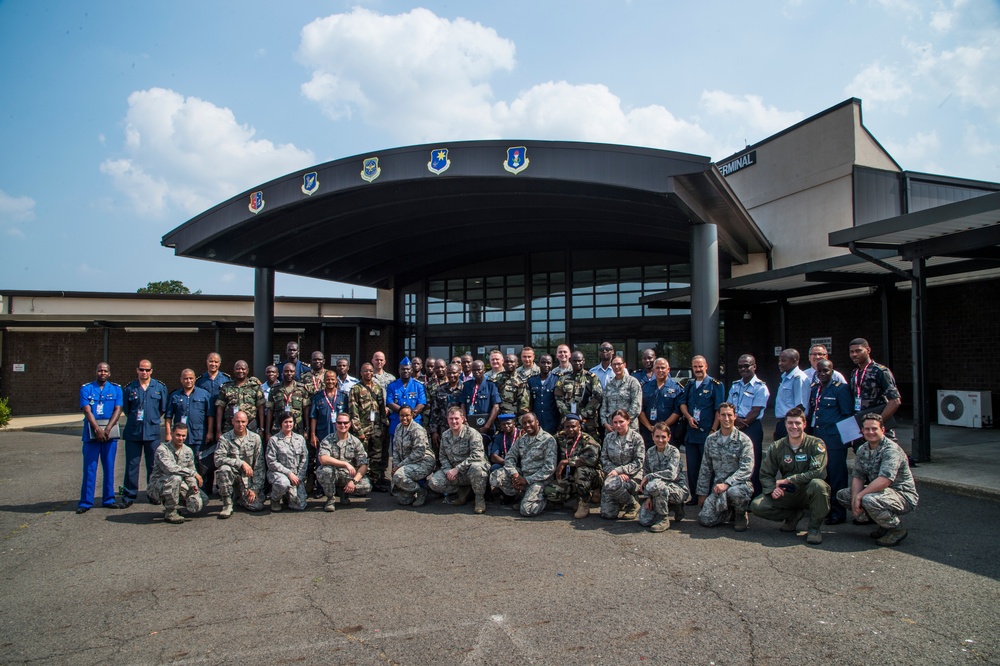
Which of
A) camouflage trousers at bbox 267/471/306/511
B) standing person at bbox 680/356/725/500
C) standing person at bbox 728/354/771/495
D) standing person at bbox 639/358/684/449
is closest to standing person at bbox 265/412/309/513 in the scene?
camouflage trousers at bbox 267/471/306/511

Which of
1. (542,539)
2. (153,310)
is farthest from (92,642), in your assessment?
(153,310)

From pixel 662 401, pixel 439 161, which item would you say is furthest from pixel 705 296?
pixel 439 161

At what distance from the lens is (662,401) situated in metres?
7.59

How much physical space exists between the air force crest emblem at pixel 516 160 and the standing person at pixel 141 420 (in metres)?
6.27

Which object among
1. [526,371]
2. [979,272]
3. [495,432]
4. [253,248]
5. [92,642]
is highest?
[253,248]

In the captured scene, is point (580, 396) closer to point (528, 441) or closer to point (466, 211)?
point (528, 441)

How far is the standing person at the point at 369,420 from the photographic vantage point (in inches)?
310

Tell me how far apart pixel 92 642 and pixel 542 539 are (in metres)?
3.44

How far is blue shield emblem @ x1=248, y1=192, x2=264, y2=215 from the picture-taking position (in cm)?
1233

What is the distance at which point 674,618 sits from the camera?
3.83 meters

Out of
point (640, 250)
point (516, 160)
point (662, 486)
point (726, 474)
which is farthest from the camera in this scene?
point (640, 250)

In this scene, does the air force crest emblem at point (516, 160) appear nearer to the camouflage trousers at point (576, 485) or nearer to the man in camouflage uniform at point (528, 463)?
the man in camouflage uniform at point (528, 463)

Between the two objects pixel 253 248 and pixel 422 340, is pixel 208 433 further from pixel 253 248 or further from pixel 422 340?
pixel 422 340

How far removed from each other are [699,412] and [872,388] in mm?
1750
